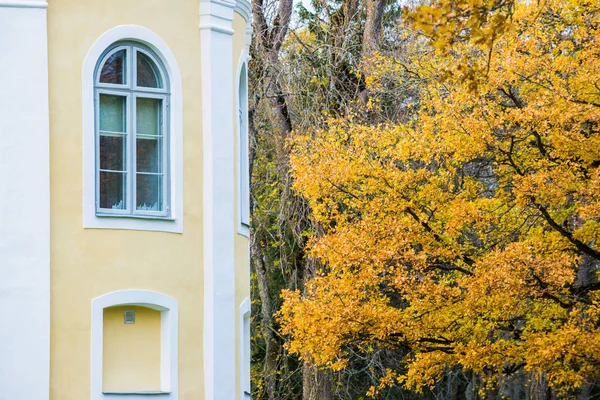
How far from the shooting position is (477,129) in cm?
1947

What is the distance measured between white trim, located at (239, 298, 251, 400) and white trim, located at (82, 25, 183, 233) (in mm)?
1804

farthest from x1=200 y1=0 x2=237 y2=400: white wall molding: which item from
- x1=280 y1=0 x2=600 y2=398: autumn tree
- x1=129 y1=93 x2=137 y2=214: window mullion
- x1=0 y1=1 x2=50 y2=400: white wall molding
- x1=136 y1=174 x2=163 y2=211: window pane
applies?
x1=280 y1=0 x2=600 y2=398: autumn tree

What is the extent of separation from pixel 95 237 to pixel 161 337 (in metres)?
1.53

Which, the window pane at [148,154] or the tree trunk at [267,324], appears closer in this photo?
the window pane at [148,154]

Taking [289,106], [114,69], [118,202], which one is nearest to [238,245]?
[118,202]

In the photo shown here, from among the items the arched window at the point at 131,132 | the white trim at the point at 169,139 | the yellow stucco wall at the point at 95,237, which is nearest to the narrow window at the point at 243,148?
the yellow stucco wall at the point at 95,237

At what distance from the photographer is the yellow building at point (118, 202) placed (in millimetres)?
14016

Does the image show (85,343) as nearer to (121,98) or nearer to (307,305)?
(121,98)

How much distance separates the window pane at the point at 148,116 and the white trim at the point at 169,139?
0.17m

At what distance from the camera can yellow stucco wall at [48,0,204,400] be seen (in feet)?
46.2

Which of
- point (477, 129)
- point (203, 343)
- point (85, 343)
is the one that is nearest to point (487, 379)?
point (477, 129)

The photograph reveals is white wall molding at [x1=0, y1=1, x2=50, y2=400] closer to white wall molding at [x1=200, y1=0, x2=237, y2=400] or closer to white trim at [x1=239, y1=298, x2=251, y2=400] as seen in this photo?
white wall molding at [x1=200, y1=0, x2=237, y2=400]

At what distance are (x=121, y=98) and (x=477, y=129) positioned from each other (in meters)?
6.97

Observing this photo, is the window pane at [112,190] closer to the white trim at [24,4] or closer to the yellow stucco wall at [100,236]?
the yellow stucco wall at [100,236]
